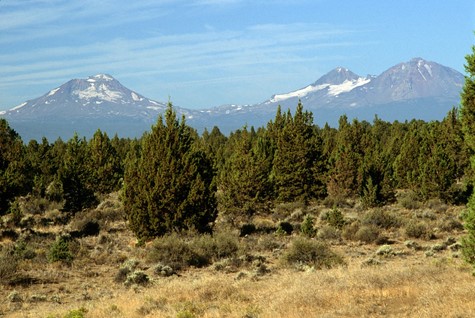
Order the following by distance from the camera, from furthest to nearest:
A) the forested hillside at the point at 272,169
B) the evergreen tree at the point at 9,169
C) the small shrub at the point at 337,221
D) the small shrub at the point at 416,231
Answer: the small shrub at the point at 337,221 → the forested hillside at the point at 272,169 → the evergreen tree at the point at 9,169 → the small shrub at the point at 416,231

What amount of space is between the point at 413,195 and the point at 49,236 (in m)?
27.1

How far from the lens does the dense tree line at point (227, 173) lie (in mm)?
22766

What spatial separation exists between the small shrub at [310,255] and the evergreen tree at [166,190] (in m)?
5.66

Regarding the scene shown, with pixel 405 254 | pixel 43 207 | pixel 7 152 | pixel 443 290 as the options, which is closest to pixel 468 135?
pixel 443 290

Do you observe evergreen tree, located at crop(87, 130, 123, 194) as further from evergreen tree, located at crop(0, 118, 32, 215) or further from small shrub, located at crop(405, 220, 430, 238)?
small shrub, located at crop(405, 220, 430, 238)

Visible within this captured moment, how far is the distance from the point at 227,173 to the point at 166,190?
16725 millimetres

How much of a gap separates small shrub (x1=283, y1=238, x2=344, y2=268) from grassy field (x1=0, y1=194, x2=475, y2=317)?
45 mm

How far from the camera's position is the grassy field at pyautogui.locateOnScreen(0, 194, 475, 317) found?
11.4 m

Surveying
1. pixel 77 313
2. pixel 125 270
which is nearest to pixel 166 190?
pixel 125 270

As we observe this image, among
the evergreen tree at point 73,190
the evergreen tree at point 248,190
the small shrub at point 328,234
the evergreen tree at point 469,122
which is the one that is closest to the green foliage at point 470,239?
the evergreen tree at point 469,122

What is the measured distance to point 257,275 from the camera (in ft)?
55.2

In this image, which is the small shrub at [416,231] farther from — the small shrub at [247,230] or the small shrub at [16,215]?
the small shrub at [16,215]

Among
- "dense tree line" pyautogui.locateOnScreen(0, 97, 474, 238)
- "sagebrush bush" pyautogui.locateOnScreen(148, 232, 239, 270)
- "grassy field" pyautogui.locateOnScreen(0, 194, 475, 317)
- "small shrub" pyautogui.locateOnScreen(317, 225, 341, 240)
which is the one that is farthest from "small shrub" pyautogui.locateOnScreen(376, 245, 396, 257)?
"sagebrush bush" pyautogui.locateOnScreen(148, 232, 239, 270)

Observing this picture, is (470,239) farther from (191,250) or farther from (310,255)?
(191,250)
